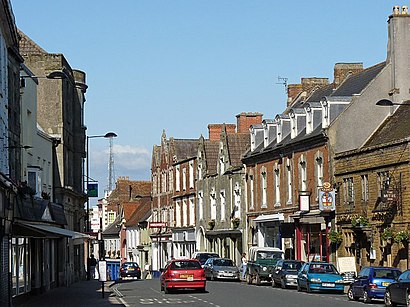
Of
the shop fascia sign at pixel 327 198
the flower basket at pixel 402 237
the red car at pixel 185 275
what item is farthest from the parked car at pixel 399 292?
the shop fascia sign at pixel 327 198

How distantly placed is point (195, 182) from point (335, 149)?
1223 inches

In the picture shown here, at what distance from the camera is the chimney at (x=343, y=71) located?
60469mm

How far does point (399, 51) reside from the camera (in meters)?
52.4

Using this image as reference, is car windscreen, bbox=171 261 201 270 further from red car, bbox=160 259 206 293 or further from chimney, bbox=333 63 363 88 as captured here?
chimney, bbox=333 63 363 88

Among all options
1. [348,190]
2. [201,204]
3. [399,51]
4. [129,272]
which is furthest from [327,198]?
[201,204]

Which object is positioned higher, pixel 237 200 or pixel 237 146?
pixel 237 146

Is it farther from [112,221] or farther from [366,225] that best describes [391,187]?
[112,221]

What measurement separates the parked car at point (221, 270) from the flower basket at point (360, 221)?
→ 11219 mm

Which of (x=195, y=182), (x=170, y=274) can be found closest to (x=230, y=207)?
(x=195, y=182)

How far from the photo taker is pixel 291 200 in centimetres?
5825

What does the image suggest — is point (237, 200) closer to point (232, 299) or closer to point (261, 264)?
point (261, 264)

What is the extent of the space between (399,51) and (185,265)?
1932 centimetres

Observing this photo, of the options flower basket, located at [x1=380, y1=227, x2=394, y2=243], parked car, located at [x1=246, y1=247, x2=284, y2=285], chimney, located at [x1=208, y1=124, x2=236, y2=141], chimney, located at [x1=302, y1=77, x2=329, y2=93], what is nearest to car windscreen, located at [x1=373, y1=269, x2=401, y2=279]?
flower basket, located at [x1=380, y1=227, x2=394, y2=243]

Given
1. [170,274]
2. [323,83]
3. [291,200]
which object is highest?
[323,83]
